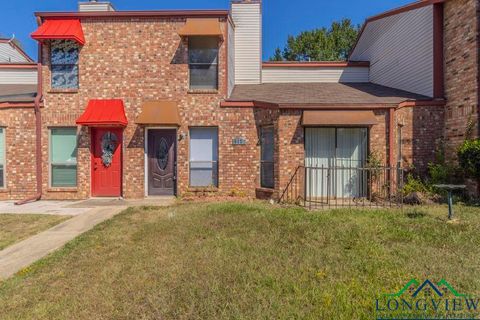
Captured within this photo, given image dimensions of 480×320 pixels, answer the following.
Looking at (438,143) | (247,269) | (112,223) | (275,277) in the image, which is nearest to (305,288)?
(275,277)

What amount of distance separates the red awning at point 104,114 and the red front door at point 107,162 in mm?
578

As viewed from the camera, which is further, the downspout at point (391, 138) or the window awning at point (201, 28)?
the window awning at point (201, 28)

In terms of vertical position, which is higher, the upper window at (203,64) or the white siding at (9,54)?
the white siding at (9,54)

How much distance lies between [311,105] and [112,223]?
7080 millimetres

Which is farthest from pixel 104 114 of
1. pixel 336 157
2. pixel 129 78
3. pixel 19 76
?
pixel 19 76

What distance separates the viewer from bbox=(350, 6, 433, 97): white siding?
1182 cm

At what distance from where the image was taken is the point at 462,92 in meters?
10.3

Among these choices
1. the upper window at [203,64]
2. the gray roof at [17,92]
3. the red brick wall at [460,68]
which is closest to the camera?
the red brick wall at [460,68]

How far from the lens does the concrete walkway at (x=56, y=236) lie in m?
5.32

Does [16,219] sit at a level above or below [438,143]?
below

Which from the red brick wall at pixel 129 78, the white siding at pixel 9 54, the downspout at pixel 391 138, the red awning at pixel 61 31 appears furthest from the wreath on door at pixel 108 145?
the white siding at pixel 9 54

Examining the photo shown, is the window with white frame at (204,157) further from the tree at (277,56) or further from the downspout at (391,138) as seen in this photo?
the tree at (277,56)

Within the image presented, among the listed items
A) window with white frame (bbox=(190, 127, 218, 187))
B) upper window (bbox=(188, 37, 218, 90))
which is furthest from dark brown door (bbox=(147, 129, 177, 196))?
upper window (bbox=(188, 37, 218, 90))

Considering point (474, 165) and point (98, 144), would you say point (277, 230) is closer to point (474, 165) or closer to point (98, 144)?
Result: point (474, 165)
